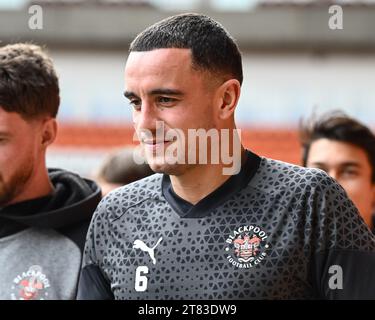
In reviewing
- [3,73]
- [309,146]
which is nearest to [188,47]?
[3,73]

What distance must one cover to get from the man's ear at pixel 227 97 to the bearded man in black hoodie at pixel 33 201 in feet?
2.05

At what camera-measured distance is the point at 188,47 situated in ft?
7.22

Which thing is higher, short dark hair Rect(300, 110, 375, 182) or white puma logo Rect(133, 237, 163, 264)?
short dark hair Rect(300, 110, 375, 182)

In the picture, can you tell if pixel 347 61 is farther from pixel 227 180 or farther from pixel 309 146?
pixel 227 180

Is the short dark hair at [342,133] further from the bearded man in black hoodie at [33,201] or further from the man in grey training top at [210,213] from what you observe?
the man in grey training top at [210,213]

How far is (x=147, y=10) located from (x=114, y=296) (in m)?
6.77

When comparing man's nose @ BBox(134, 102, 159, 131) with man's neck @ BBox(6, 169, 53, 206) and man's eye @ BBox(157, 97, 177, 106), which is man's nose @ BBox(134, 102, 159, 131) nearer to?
man's eye @ BBox(157, 97, 177, 106)

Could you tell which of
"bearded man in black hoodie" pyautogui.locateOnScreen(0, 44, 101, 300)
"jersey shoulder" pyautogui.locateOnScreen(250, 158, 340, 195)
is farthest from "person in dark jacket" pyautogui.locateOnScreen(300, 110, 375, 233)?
"jersey shoulder" pyautogui.locateOnScreen(250, 158, 340, 195)

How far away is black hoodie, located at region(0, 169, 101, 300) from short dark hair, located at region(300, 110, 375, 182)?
3.56 ft

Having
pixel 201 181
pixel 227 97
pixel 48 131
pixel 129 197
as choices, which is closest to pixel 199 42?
pixel 227 97

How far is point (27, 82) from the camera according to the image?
9.00 ft

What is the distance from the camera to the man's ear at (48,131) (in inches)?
108

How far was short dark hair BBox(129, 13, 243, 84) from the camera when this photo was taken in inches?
86.7

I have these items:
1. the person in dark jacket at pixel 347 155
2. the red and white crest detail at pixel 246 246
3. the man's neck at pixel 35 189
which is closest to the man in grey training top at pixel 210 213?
the red and white crest detail at pixel 246 246
